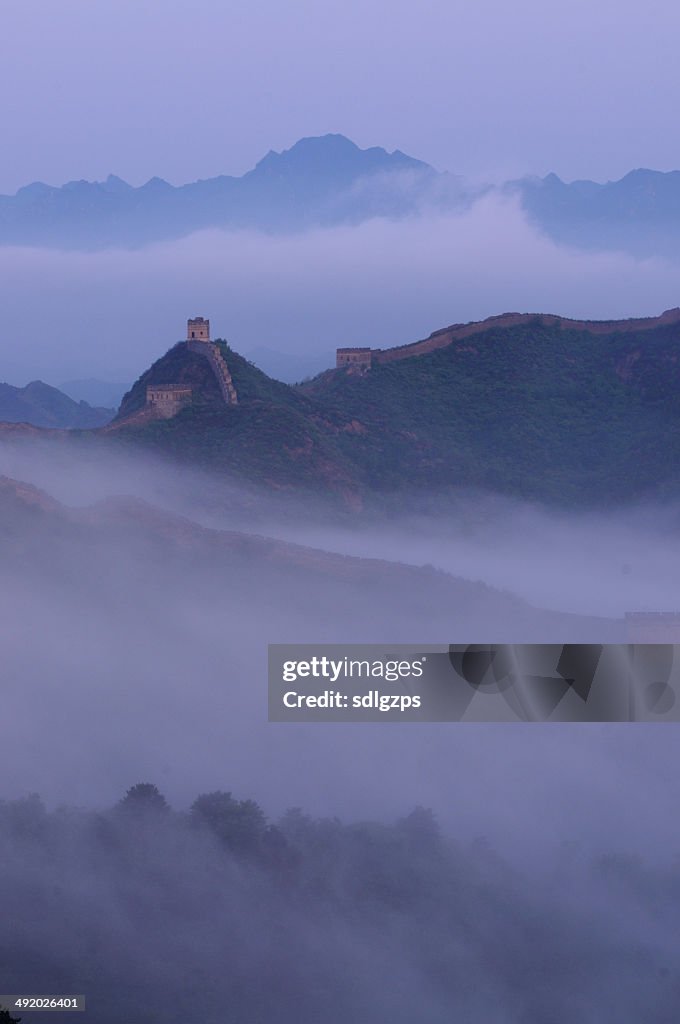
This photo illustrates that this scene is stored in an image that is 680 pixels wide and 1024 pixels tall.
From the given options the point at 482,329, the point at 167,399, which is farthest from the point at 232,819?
the point at 482,329

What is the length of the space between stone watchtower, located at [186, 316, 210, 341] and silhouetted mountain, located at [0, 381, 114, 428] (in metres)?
54.2

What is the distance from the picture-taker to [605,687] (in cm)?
3234

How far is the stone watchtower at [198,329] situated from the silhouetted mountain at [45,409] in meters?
54.2

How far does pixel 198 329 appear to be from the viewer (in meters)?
113

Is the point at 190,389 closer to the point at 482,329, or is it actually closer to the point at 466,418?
the point at 466,418

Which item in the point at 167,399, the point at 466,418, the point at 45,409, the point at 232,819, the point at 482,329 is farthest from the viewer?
the point at 45,409

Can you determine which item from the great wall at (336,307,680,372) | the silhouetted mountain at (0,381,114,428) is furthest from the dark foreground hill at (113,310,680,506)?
the silhouetted mountain at (0,381,114,428)

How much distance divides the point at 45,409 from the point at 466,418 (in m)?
60.4

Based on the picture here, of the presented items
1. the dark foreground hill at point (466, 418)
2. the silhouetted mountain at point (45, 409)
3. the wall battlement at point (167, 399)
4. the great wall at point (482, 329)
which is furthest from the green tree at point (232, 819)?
the silhouetted mountain at point (45, 409)

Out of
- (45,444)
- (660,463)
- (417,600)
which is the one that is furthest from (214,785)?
(660,463)

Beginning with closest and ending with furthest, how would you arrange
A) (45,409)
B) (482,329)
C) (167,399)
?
(167,399)
(482,329)
(45,409)

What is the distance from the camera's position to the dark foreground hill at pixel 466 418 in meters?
104

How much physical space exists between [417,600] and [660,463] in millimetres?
50844

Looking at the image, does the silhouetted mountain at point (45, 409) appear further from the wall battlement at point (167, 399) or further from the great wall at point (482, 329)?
the wall battlement at point (167, 399)
